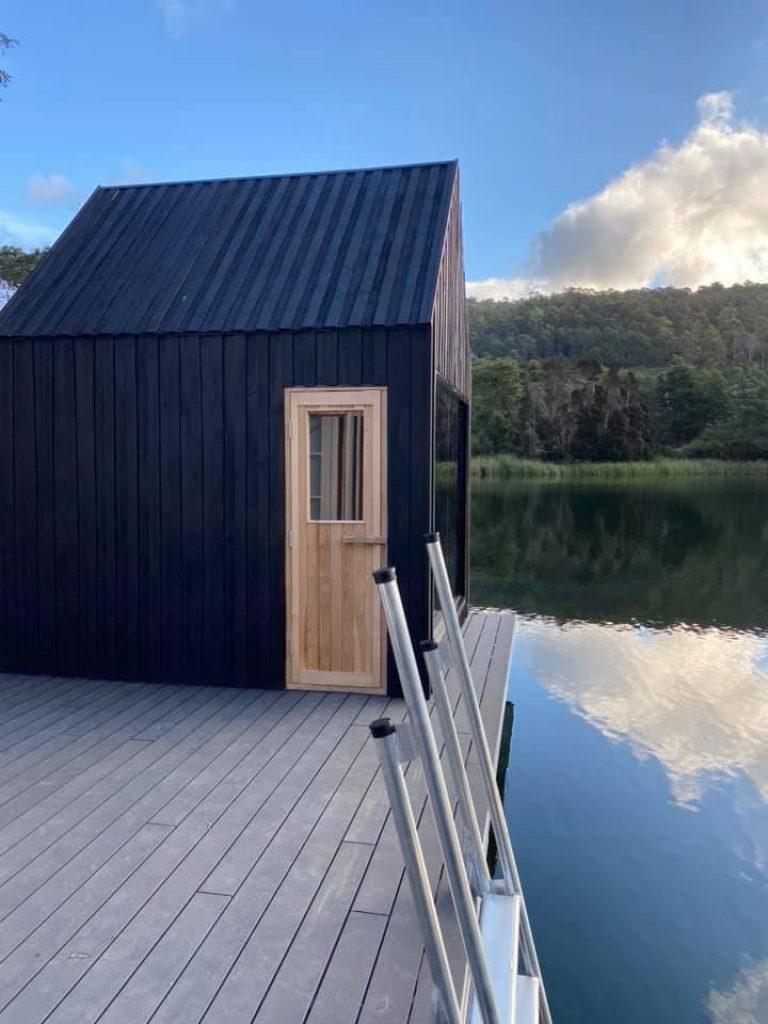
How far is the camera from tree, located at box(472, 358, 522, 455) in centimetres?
3334

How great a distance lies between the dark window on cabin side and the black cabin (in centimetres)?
7

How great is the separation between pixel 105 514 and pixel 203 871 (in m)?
2.70

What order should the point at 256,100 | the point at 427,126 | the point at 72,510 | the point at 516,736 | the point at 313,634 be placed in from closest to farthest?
the point at 313,634 < the point at 72,510 < the point at 516,736 < the point at 256,100 < the point at 427,126

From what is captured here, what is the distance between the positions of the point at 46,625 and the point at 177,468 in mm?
1293

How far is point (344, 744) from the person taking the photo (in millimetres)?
3441

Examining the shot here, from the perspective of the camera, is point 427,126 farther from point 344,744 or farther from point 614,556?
point 344,744

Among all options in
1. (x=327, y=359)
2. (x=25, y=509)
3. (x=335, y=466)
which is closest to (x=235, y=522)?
(x=335, y=466)

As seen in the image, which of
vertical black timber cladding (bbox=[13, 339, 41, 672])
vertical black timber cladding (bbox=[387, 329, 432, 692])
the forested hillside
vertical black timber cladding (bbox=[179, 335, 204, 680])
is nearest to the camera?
vertical black timber cladding (bbox=[387, 329, 432, 692])

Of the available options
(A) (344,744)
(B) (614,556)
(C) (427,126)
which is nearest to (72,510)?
(A) (344,744)

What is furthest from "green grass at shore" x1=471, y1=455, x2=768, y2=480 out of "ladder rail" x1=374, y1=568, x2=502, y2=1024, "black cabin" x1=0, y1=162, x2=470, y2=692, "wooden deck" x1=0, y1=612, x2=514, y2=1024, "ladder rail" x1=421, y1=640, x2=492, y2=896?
"ladder rail" x1=374, y1=568, x2=502, y2=1024

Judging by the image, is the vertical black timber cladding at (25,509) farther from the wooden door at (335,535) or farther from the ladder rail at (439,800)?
the ladder rail at (439,800)

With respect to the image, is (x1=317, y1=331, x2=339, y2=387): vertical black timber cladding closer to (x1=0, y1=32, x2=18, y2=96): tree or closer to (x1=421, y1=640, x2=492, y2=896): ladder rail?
(x1=421, y1=640, x2=492, y2=896): ladder rail

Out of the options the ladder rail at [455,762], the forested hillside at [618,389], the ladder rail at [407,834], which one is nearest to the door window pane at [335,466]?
the ladder rail at [455,762]

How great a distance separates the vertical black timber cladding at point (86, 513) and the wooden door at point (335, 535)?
49.0 inches
